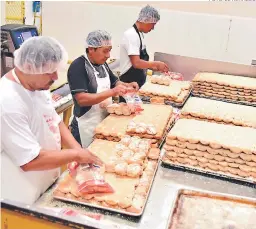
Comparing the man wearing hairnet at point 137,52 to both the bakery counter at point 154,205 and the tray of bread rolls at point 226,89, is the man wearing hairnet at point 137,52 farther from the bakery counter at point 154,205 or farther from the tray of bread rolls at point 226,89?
the bakery counter at point 154,205

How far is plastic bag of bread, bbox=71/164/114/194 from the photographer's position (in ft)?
5.52

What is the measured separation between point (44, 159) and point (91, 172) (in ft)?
0.86

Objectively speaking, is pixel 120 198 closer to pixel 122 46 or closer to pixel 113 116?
pixel 113 116

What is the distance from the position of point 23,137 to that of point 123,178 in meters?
0.56

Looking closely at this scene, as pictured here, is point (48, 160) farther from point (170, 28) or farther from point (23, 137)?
point (170, 28)

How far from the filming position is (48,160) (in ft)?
5.35

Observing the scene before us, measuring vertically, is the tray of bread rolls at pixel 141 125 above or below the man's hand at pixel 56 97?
above

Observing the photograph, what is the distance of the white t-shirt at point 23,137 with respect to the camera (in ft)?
5.08

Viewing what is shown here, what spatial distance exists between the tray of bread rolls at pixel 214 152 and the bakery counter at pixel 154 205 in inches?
2.0

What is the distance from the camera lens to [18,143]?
1.55m

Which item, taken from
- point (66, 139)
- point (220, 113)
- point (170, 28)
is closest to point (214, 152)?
point (220, 113)

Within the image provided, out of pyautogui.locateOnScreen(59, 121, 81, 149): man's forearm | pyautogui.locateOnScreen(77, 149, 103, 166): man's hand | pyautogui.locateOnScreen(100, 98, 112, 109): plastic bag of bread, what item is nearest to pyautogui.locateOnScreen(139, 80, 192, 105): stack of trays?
pyautogui.locateOnScreen(100, 98, 112, 109): plastic bag of bread

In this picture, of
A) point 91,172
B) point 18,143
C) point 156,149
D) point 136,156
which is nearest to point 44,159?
point 18,143

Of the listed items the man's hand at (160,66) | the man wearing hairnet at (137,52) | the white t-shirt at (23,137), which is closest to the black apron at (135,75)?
the man wearing hairnet at (137,52)
